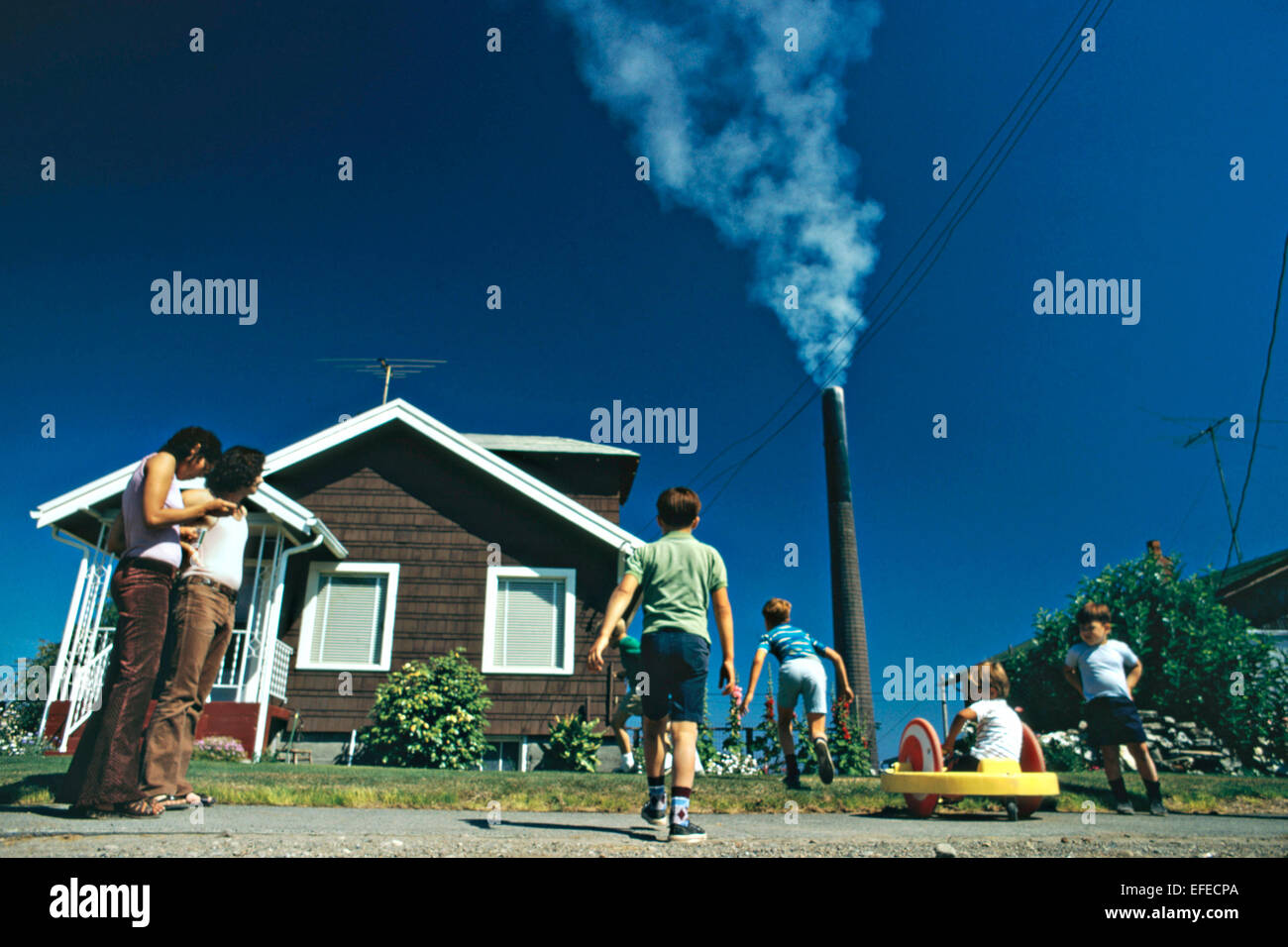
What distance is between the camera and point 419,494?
1355 centimetres

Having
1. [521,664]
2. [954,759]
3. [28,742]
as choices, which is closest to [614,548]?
[521,664]

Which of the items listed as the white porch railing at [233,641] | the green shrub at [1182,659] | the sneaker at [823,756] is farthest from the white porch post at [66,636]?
the green shrub at [1182,659]

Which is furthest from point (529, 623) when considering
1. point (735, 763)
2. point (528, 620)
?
point (735, 763)

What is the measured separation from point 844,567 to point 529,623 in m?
6.19

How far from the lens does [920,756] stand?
19.5 feet

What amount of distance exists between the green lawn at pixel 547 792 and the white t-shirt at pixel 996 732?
91 centimetres

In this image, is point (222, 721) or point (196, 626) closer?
point (196, 626)

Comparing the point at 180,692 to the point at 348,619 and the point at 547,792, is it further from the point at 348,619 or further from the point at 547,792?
the point at 348,619

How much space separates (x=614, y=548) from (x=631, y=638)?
449cm

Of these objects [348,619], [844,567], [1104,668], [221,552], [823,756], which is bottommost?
[823,756]

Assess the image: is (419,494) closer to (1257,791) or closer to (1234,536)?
(1257,791)

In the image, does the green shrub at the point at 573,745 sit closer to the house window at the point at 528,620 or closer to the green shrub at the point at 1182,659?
the house window at the point at 528,620

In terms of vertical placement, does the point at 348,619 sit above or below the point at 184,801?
above
